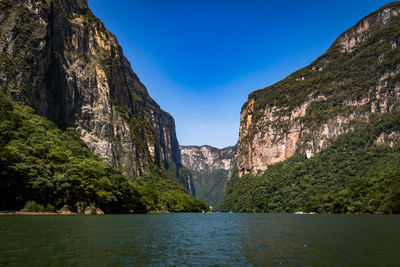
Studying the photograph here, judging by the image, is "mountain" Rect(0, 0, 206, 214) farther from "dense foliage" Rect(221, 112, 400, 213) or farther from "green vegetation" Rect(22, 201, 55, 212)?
"dense foliage" Rect(221, 112, 400, 213)

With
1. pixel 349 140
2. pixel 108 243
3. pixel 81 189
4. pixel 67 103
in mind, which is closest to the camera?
pixel 108 243

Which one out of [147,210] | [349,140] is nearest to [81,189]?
[147,210]

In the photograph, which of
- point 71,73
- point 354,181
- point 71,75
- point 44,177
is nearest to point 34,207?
point 44,177

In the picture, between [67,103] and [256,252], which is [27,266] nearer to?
[256,252]

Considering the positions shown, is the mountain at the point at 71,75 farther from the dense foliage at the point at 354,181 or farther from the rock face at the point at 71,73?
the dense foliage at the point at 354,181

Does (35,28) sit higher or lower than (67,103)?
higher

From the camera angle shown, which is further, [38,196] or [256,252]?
[38,196]

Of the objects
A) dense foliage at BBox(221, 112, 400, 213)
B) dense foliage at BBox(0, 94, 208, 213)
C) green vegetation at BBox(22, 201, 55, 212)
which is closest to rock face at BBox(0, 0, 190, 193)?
dense foliage at BBox(0, 94, 208, 213)

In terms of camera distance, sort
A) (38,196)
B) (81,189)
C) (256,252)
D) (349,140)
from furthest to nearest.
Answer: (349,140) → (81,189) → (38,196) → (256,252)
